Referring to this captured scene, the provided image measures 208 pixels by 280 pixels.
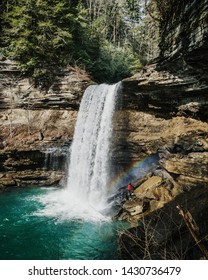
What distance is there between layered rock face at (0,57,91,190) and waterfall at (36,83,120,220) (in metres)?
0.91

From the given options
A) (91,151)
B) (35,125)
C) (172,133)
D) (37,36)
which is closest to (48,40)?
(37,36)

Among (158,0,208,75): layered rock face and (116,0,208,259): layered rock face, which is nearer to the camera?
(116,0,208,259): layered rock face

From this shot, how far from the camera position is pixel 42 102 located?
2141 centimetres

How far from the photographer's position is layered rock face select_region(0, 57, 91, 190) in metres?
20.7

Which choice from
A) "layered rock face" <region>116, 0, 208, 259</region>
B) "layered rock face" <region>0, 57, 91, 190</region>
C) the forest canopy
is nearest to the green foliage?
the forest canopy

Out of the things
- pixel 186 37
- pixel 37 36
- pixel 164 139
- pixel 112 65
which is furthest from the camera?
pixel 112 65

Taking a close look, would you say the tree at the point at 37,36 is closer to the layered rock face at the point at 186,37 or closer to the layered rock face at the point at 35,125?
the layered rock face at the point at 35,125

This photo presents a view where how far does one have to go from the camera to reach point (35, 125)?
851 inches

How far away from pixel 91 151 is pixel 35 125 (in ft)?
17.5

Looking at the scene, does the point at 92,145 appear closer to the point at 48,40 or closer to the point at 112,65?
the point at 48,40

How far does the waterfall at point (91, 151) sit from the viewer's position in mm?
18203

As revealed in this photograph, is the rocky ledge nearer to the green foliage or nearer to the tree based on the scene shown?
the tree
